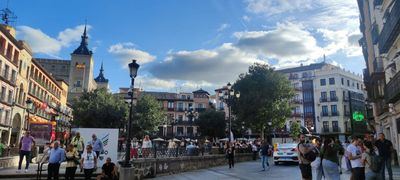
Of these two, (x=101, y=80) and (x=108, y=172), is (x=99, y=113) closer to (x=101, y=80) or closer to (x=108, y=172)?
(x=108, y=172)

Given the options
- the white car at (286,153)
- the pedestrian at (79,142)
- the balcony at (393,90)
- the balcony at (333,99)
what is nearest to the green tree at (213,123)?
the balcony at (333,99)

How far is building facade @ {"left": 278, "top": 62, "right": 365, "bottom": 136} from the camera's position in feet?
198

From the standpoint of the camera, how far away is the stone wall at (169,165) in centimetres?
1402

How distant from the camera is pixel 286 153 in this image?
20.7 meters

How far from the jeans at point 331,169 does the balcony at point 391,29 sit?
11003mm

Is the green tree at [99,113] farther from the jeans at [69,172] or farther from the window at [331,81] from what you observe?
the window at [331,81]

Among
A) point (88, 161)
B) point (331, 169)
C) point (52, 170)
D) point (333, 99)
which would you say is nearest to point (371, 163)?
point (331, 169)

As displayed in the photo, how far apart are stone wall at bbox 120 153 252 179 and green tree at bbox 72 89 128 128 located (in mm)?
27301

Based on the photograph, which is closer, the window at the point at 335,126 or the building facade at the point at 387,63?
the building facade at the point at 387,63

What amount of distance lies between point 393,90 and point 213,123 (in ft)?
142

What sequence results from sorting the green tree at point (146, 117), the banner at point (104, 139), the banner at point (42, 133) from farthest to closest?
the green tree at point (146, 117) < the banner at point (42, 133) < the banner at point (104, 139)

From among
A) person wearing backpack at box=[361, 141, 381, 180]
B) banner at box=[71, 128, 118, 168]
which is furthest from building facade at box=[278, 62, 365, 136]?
person wearing backpack at box=[361, 141, 381, 180]

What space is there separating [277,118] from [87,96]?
92.6 feet

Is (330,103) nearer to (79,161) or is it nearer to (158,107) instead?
(158,107)
